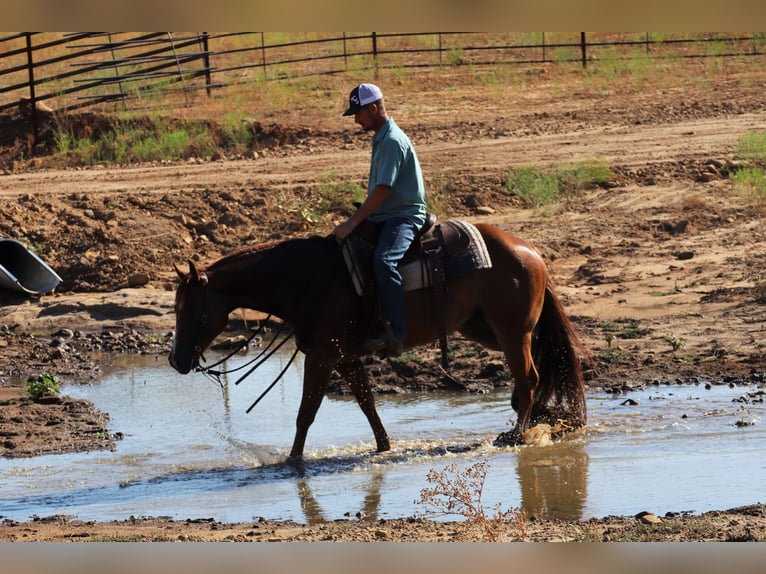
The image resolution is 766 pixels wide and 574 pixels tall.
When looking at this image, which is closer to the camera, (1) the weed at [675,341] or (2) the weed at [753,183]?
(1) the weed at [675,341]

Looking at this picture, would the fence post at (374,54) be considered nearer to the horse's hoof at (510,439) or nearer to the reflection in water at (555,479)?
the horse's hoof at (510,439)

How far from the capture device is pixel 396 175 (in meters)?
7.59

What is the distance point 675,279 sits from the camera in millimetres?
13375

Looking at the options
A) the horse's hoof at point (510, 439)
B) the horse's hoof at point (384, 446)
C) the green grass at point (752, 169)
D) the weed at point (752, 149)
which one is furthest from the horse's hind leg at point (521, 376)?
the weed at point (752, 149)

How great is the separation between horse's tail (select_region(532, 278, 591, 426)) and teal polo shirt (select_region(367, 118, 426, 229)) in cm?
148

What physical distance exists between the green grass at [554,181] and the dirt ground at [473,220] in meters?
0.24

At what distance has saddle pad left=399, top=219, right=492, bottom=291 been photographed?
8047 millimetres

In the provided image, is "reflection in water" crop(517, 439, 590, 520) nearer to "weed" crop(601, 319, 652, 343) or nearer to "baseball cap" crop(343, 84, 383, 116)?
"baseball cap" crop(343, 84, 383, 116)

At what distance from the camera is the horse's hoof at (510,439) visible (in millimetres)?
8578

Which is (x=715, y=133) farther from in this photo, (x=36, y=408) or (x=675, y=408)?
(x=36, y=408)

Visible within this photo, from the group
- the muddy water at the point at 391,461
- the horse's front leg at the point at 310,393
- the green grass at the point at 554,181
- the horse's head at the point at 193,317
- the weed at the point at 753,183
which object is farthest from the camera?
the green grass at the point at 554,181

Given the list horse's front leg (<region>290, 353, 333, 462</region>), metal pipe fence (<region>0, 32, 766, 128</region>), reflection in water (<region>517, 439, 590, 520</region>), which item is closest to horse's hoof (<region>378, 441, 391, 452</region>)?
horse's front leg (<region>290, 353, 333, 462</region>)

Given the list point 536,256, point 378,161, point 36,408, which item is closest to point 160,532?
point 378,161

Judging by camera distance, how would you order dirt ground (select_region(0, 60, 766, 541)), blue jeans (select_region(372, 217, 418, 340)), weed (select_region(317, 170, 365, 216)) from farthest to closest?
1. weed (select_region(317, 170, 365, 216))
2. dirt ground (select_region(0, 60, 766, 541))
3. blue jeans (select_region(372, 217, 418, 340))
